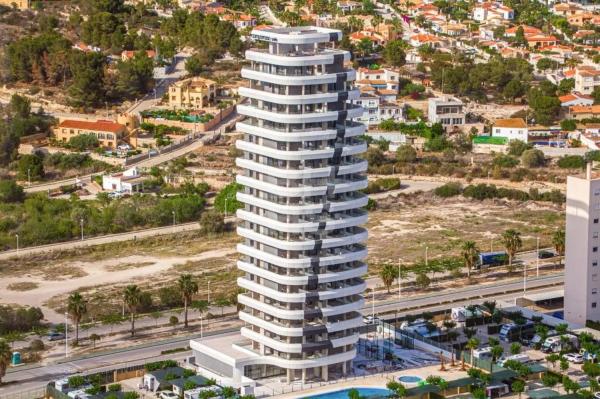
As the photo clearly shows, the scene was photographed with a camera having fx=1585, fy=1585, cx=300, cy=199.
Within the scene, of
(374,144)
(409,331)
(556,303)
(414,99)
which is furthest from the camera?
(414,99)

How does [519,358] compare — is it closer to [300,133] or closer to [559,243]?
[300,133]

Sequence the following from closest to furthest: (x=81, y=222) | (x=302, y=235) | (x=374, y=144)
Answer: (x=302, y=235), (x=81, y=222), (x=374, y=144)

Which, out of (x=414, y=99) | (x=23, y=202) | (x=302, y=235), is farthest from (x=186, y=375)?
(x=414, y=99)

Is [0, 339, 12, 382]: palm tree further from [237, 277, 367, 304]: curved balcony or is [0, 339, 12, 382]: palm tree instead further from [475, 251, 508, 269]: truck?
[475, 251, 508, 269]: truck

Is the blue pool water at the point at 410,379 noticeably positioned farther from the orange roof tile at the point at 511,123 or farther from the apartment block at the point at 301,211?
the orange roof tile at the point at 511,123

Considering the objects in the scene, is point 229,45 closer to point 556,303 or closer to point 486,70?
point 486,70

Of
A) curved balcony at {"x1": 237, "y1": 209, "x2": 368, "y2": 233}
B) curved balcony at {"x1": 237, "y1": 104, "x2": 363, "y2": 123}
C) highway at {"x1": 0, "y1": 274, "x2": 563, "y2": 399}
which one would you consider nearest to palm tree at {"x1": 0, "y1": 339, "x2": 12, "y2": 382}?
highway at {"x1": 0, "y1": 274, "x2": 563, "y2": 399}

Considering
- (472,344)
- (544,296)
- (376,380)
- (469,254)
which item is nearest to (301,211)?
(376,380)

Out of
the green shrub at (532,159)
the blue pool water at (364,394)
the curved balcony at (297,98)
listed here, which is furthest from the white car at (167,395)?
the green shrub at (532,159)
